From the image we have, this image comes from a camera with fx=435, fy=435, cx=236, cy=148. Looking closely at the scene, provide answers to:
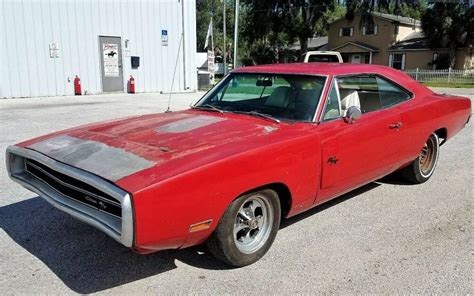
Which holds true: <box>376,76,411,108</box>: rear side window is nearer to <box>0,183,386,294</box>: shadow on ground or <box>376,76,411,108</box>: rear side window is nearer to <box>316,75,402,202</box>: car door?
<box>316,75,402,202</box>: car door

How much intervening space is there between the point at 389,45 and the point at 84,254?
47.2m

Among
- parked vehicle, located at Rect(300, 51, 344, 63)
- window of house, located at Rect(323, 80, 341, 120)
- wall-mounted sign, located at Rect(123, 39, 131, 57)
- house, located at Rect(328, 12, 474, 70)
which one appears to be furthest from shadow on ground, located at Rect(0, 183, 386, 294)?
house, located at Rect(328, 12, 474, 70)

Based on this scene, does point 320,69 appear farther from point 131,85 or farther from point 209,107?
point 131,85

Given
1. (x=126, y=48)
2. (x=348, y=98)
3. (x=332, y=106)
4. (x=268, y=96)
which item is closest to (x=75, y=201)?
(x=268, y=96)

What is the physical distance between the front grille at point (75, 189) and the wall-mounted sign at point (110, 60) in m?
14.8

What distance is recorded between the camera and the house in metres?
42.1

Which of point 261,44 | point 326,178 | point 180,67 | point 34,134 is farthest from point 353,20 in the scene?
point 326,178

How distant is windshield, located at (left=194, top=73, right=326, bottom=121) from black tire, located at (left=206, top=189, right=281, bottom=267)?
35.7 inches

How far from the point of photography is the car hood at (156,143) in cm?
282

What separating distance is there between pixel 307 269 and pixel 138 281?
1236 mm

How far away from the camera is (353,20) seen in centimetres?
4741

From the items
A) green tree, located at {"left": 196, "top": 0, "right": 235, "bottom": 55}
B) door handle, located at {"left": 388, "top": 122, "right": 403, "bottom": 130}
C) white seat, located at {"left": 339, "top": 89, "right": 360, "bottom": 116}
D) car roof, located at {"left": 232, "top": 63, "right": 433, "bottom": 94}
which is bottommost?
door handle, located at {"left": 388, "top": 122, "right": 403, "bottom": 130}

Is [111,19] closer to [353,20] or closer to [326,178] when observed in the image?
[326,178]

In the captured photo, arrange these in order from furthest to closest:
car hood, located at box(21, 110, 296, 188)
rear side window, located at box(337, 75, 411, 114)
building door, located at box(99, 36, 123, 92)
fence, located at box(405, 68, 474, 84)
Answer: fence, located at box(405, 68, 474, 84)
building door, located at box(99, 36, 123, 92)
rear side window, located at box(337, 75, 411, 114)
car hood, located at box(21, 110, 296, 188)
